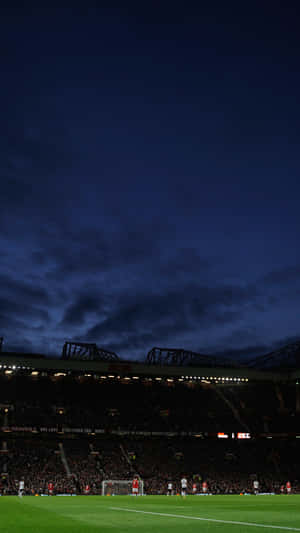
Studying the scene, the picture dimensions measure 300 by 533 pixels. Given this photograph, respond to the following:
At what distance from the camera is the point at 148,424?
77.8m

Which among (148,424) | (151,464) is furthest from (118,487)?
(148,424)

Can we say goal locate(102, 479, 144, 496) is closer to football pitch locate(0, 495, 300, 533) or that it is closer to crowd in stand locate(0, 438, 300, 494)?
crowd in stand locate(0, 438, 300, 494)

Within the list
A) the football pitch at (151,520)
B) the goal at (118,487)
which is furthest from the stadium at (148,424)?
the football pitch at (151,520)

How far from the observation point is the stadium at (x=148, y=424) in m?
63.8

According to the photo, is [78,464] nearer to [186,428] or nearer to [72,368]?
[72,368]

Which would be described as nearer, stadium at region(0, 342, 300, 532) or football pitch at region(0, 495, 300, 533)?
football pitch at region(0, 495, 300, 533)

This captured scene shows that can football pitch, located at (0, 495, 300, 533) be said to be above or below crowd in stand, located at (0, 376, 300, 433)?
below

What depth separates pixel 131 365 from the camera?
75.1 metres

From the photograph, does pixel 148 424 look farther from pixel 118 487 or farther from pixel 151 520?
pixel 151 520

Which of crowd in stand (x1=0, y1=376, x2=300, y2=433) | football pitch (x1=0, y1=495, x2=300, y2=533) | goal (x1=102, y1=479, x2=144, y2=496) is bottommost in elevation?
goal (x1=102, y1=479, x2=144, y2=496)

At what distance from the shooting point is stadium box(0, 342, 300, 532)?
209ft

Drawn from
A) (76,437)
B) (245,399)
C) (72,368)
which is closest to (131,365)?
(72,368)

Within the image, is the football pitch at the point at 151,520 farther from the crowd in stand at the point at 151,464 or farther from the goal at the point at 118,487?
the crowd in stand at the point at 151,464

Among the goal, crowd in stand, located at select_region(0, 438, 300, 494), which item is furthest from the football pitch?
crowd in stand, located at select_region(0, 438, 300, 494)
